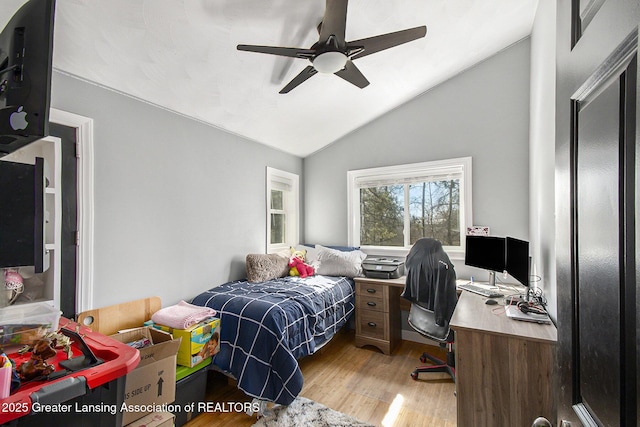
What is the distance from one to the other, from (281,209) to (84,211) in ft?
7.70

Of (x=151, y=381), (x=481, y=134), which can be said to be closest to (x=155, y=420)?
(x=151, y=381)

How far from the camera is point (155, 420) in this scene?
5.10 feet

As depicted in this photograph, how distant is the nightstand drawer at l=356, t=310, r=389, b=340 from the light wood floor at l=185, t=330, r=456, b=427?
0.58ft

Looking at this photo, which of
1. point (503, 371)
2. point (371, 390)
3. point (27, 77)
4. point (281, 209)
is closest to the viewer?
point (27, 77)

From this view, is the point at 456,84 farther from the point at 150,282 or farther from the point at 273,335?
the point at 150,282

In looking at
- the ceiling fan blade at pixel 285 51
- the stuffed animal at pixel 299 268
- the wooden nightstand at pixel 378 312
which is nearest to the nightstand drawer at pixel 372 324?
the wooden nightstand at pixel 378 312

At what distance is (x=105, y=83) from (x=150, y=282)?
1525 millimetres

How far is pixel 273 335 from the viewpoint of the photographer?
204cm

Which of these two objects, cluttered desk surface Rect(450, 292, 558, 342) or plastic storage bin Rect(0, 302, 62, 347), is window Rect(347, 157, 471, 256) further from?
plastic storage bin Rect(0, 302, 62, 347)

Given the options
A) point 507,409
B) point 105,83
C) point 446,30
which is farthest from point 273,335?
point 446,30

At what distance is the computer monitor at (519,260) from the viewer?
199 centimetres

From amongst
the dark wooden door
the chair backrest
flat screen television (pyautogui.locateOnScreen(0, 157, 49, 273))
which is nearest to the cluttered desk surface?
the chair backrest

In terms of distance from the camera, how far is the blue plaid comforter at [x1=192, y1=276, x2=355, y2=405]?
1996mm

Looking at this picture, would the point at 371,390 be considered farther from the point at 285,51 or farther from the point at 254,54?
the point at 254,54
